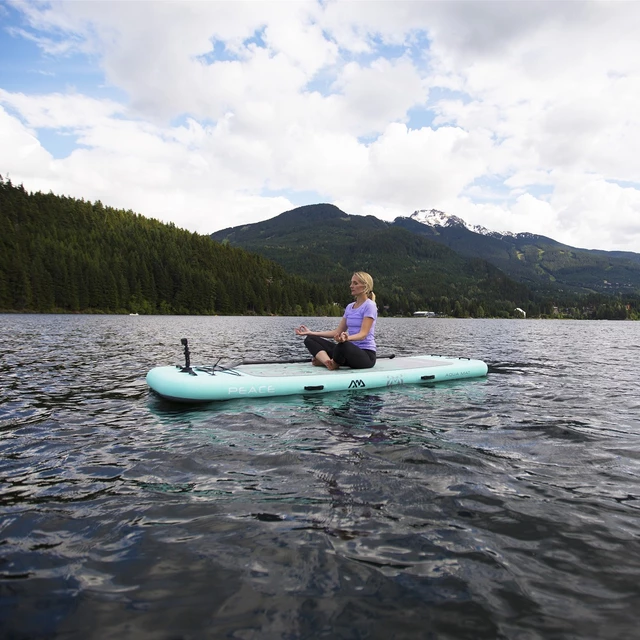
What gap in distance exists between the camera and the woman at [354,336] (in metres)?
12.7

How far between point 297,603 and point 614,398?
1299 centimetres

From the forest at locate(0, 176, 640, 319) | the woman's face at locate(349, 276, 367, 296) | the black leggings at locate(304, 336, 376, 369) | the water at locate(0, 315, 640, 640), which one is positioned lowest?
the water at locate(0, 315, 640, 640)

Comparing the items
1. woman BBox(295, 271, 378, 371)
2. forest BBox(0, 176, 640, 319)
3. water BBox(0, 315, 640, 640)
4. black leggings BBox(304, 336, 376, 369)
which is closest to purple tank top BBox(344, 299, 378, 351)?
woman BBox(295, 271, 378, 371)

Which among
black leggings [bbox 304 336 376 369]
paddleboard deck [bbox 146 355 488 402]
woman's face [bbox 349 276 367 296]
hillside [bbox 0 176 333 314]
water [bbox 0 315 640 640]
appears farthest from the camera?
hillside [bbox 0 176 333 314]

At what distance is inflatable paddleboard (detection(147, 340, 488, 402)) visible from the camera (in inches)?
441

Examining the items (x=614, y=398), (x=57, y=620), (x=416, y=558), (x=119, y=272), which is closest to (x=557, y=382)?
(x=614, y=398)

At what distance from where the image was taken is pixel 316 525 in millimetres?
5012

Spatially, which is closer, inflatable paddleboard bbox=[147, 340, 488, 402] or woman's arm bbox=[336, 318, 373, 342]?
inflatable paddleboard bbox=[147, 340, 488, 402]

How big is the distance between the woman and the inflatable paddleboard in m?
0.32

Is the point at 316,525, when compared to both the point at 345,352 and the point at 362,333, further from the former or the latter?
the point at 345,352

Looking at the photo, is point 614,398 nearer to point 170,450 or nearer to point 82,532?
point 170,450

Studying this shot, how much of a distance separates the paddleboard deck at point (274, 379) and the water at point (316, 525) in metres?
1.02

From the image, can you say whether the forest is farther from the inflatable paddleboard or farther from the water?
the water

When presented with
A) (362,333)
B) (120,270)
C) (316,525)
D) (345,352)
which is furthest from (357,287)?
(120,270)
